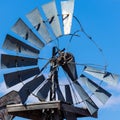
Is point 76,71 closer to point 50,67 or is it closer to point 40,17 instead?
point 50,67

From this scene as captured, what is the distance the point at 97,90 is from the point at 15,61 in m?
1.99

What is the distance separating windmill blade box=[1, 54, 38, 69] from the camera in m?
10.9

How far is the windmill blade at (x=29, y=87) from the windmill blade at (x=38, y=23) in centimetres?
97

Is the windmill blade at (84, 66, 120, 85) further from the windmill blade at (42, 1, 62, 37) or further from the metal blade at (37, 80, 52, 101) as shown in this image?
the windmill blade at (42, 1, 62, 37)

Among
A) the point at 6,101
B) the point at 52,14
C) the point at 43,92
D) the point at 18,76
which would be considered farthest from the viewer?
the point at 6,101

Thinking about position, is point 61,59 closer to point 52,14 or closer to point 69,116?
point 52,14

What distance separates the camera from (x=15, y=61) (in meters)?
11.0

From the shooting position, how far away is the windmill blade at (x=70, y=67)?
444 inches

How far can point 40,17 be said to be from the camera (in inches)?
445

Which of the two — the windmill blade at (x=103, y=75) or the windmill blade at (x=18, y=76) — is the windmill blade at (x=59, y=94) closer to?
the windmill blade at (x=18, y=76)

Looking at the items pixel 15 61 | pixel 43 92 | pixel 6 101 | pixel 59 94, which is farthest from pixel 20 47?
pixel 6 101

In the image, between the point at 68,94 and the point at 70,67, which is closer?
the point at 68,94

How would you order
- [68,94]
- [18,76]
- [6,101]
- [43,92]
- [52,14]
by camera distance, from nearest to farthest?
[43,92]
[18,76]
[68,94]
[52,14]
[6,101]

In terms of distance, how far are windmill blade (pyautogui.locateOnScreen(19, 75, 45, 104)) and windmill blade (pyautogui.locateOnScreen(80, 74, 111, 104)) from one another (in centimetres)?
103
